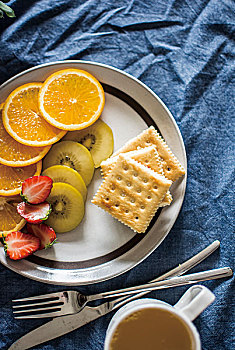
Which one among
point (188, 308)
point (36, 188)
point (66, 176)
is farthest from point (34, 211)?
point (188, 308)

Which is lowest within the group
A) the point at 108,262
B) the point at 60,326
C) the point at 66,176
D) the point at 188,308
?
the point at 60,326

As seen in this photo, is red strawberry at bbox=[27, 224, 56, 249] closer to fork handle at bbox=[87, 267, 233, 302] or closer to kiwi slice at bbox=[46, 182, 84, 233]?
kiwi slice at bbox=[46, 182, 84, 233]

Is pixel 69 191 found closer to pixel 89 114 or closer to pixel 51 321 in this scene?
pixel 89 114

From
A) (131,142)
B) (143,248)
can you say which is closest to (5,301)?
(143,248)

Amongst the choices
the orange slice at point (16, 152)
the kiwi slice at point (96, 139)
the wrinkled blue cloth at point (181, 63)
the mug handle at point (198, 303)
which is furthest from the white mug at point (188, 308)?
the orange slice at point (16, 152)

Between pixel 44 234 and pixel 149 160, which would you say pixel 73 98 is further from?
pixel 44 234
